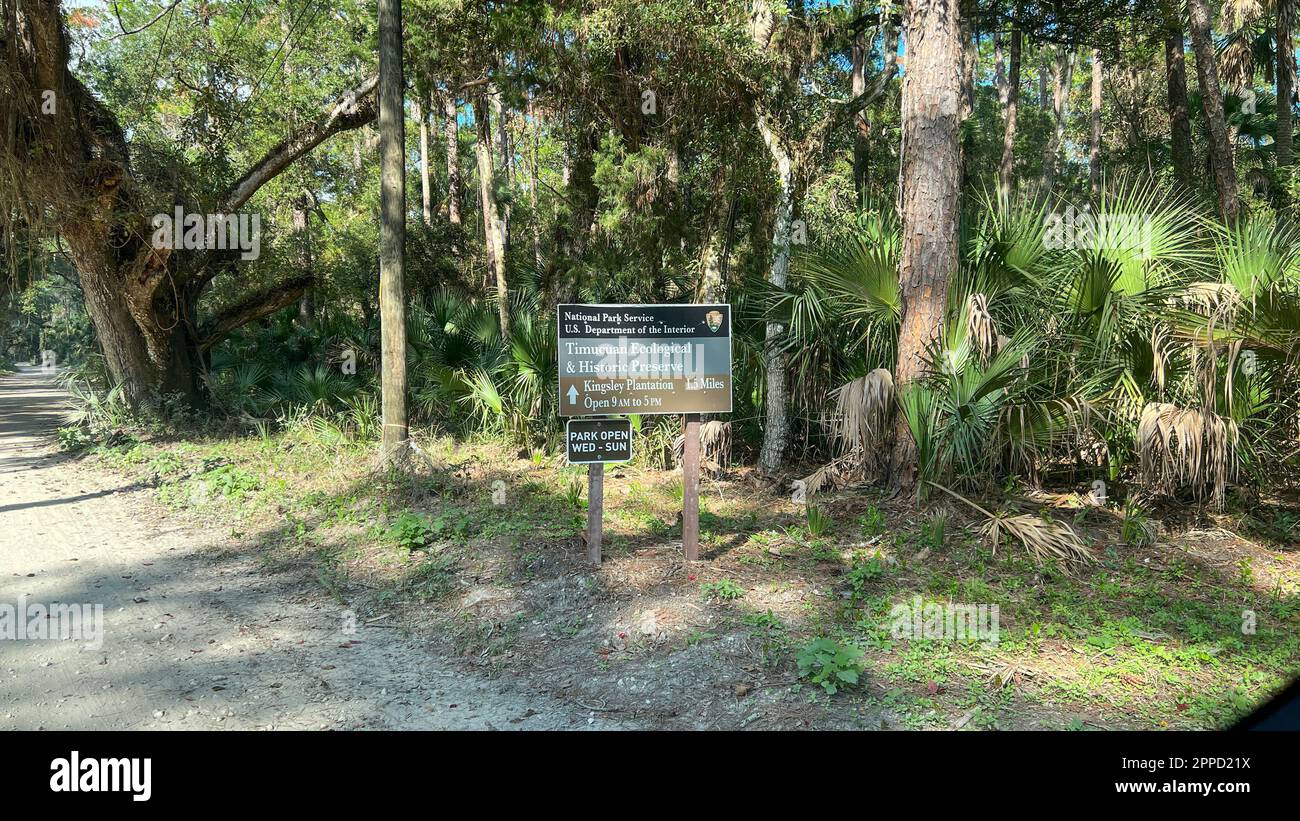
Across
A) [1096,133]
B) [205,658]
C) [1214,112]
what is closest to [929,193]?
[205,658]

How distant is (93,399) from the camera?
13453mm

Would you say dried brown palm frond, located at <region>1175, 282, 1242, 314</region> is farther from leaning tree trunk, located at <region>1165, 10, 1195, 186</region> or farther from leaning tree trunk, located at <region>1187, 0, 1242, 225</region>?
leaning tree trunk, located at <region>1165, 10, 1195, 186</region>

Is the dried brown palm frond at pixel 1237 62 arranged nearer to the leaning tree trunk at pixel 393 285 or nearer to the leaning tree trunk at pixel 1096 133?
the leaning tree trunk at pixel 1096 133

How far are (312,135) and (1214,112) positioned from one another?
1495 centimetres

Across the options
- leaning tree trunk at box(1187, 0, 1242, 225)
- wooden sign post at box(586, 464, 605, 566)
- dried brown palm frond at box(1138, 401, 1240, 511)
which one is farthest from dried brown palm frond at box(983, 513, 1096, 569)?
leaning tree trunk at box(1187, 0, 1242, 225)

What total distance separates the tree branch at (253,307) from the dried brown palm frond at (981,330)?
41.1 feet

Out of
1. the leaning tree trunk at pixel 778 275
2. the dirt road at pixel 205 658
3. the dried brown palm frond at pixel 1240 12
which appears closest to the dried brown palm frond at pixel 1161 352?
the leaning tree trunk at pixel 778 275

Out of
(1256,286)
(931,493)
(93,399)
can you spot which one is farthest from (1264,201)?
(93,399)

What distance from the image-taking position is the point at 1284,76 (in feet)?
54.7

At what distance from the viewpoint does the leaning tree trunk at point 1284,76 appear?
16297 mm

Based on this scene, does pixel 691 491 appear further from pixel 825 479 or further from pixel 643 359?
pixel 825 479

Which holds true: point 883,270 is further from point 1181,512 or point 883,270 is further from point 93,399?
point 93,399

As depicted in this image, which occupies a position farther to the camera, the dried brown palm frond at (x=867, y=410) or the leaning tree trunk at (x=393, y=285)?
the leaning tree trunk at (x=393, y=285)

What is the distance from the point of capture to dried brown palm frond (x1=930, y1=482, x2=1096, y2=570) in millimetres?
6156
